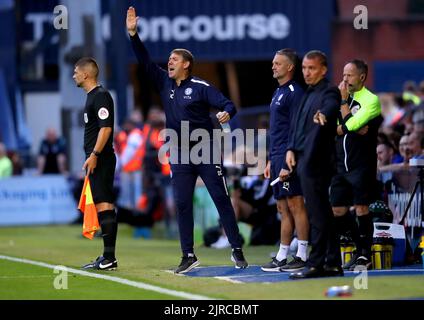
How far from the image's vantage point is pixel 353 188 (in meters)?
12.9

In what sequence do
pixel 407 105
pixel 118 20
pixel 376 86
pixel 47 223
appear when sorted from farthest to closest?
pixel 376 86, pixel 118 20, pixel 47 223, pixel 407 105

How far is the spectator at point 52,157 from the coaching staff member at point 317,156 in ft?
51.0

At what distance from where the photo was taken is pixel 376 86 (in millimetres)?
30312

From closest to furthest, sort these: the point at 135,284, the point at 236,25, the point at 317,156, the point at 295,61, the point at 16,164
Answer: the point at 317,156 < the point at 135,284 < the point at 295,61 < the point at 16,164 < the point at 236,25

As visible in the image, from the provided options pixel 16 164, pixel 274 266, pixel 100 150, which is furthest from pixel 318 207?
pixel 16 164

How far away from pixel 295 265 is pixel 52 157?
15.2m

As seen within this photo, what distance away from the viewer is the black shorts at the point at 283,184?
12.8 meters

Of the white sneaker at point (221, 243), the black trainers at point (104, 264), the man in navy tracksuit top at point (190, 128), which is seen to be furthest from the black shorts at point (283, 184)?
the white sneaker at point (221, 243)

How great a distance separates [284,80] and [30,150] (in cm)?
1939

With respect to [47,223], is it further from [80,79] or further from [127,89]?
[80,79]

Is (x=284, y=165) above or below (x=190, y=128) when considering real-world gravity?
below

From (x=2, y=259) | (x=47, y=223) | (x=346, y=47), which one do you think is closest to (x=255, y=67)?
(x=346, y=47)

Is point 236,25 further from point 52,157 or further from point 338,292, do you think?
point 338,292

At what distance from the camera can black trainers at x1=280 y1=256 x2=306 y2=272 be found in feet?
42.2
